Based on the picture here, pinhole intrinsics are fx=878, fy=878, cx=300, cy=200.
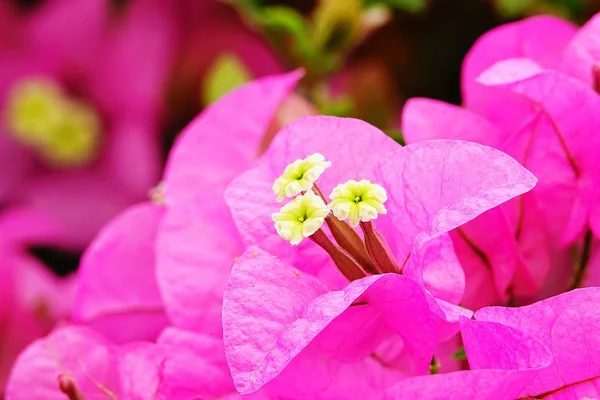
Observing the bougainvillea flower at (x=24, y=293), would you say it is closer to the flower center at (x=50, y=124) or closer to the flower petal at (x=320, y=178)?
the flower center at (x=50, y=124)

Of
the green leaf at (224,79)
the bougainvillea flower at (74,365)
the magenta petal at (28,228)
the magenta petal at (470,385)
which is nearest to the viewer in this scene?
the magenta petal at (470,385)

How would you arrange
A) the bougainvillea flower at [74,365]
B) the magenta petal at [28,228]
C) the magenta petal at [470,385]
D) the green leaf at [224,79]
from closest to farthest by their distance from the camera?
1. the magenta petal at [470,385]
2. the bougainvillea flower at [74,365]
3. the green leaf at [224,79]
4. the magenta petal at [28,228]

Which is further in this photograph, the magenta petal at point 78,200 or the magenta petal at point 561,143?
the magenta petal at point 78,200

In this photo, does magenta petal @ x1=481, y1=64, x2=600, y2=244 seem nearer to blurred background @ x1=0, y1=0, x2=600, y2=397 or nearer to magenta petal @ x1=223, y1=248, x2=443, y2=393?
magenta petal @ x1=223, y1=248, x2=443, y2=393

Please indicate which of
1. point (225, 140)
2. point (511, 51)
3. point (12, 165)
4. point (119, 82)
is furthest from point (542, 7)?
point (12, 165)

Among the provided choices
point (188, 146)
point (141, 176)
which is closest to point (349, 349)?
point (188, 146)

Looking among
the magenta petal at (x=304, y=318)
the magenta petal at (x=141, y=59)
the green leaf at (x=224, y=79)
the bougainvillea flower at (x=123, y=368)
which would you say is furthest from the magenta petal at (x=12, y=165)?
the magenta petal at (x=304, y=318)

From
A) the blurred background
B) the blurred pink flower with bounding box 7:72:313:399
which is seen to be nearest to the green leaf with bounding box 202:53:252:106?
the blurred pink flower with bounding box 7:72:313:399
